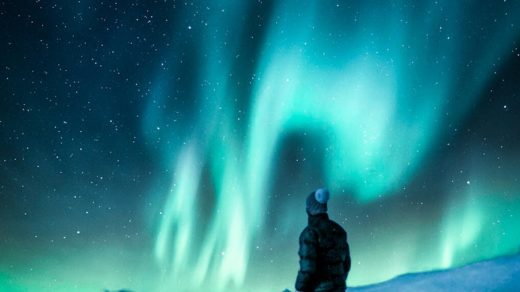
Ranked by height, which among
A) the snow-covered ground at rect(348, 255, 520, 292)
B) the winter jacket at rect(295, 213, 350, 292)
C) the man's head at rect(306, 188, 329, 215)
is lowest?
the winter jacket at rect(295, 213, 350, 292)

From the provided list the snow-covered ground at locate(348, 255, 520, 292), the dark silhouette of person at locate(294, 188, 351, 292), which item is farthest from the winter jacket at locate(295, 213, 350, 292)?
the snow-covered ground at locate(348, 255, 520, 292)

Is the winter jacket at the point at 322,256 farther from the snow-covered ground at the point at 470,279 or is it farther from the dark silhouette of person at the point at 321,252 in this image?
the snow-covered ground at the point at 470,279

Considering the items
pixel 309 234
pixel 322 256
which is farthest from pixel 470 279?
pixel 309 234

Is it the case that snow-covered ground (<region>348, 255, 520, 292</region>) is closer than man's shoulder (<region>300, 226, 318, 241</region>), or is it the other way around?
man's shoulder (<region>300, 226, 318, 241</region>)

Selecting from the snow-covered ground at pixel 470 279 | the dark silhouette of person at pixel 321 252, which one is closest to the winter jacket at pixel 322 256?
the dark silhouette of person at pixel 321 252

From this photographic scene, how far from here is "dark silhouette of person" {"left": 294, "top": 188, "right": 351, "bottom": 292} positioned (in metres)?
3.83

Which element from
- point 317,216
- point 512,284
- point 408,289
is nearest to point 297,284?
point 317,216

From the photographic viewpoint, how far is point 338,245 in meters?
4.06

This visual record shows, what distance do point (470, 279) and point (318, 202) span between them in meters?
10.4

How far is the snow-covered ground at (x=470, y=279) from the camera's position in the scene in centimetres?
1094

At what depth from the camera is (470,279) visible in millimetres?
12219

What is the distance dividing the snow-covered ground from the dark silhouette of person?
8565 millimetres

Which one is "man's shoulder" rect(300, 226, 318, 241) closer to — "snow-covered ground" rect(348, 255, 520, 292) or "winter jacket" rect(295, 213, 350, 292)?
"winter jacket" rect(295, 213, 350, 292)

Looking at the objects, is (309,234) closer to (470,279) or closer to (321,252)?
(321,252)
